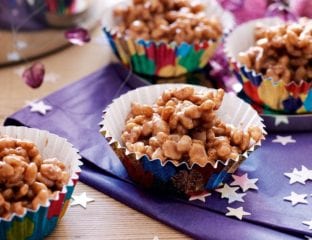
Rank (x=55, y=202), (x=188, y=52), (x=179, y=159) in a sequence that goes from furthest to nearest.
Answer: (x=188, y=52)
(x=179, y=159)
(x=55, y=202)

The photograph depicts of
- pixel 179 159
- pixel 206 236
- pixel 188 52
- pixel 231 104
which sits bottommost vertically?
pixel 206 236

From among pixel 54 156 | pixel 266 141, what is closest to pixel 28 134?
pixel 54 156

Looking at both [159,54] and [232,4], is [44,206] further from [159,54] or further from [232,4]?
[232,4]

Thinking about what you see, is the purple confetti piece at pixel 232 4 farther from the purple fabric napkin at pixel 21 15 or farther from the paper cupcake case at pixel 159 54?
the purple fabric napkin at pixel 21 15

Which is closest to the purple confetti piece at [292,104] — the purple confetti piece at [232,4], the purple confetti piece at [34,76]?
the purple confetti piece at [232,4]

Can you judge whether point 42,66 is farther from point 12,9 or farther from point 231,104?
point 231,104

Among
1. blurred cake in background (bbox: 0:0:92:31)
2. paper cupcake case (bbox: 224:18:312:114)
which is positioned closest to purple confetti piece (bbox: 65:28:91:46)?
blurred cake in background (bbox: 0:0:92:31)

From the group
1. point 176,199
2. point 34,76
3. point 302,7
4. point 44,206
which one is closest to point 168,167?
point 176,199
